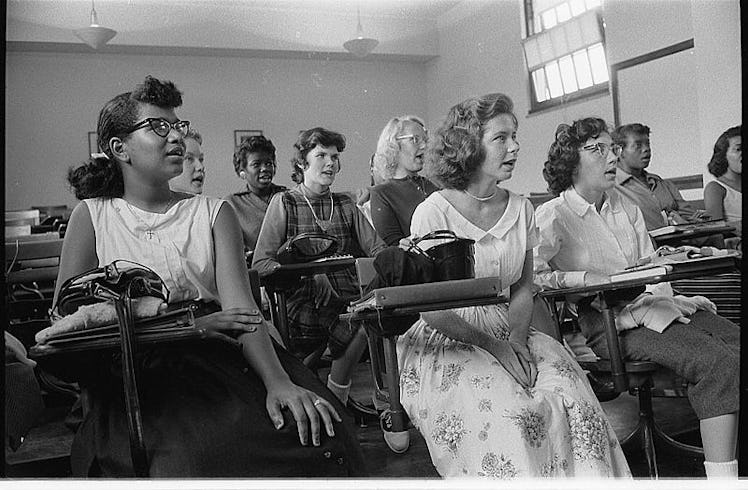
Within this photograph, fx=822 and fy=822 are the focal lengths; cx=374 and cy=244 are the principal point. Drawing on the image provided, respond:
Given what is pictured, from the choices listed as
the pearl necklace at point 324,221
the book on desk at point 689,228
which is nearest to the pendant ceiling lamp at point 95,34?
the pearl necklace at point 324,221

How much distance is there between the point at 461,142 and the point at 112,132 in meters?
0.95

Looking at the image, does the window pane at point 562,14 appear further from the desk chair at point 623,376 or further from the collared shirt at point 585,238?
the desk chair at point 623,376

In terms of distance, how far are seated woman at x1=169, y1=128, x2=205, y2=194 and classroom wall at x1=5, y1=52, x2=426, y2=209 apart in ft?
0.07

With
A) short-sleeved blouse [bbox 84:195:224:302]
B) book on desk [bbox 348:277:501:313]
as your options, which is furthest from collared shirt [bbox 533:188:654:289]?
short-sleeved blouse [bbox 84:195:224:302]

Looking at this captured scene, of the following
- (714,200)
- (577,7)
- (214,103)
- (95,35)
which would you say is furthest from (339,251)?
(714,200)

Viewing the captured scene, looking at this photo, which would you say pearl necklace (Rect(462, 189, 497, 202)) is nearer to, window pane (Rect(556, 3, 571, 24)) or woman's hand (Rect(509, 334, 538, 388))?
woman's hand (Rect(509, 334, 538, 388))

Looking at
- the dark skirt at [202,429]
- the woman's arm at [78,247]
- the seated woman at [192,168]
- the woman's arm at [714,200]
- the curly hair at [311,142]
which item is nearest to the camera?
the dark skirt at [202,429]

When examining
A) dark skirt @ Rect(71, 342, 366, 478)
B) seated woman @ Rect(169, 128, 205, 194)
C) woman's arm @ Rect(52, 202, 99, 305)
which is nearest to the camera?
dark skirt @ Rect(71, 342, 366, 478)

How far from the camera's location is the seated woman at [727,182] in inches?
96.3

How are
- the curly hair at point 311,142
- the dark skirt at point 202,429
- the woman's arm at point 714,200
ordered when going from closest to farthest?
the dark skirt at point 202,429, the curly hair at point 311,142, the woman's arm at point 714,200

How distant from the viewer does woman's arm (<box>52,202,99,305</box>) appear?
2.14 m

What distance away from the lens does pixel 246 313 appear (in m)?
2.20

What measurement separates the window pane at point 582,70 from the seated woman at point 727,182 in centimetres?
44

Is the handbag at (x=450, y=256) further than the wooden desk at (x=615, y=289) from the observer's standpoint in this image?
No
